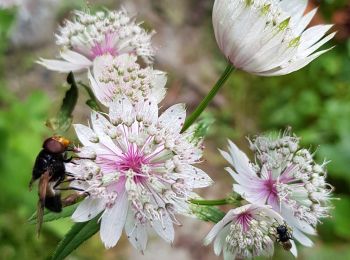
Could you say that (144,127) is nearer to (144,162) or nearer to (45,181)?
(144,162)

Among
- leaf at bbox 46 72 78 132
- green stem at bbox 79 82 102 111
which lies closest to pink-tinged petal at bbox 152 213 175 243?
green stem at bbox 79 82 102 111

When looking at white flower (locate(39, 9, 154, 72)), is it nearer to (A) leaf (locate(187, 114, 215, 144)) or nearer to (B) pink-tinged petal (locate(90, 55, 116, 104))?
(B) pink-tinged petal (locate(90, 55, 116, 104))

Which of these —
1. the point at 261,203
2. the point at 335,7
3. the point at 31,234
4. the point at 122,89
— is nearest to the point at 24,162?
the point at 31,234

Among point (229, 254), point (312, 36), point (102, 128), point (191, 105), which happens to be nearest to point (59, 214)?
point (102, 128)

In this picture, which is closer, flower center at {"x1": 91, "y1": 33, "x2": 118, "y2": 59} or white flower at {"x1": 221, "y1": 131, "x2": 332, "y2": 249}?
white flower at {"x1": 221, "y1": 131, "x2": 332, "y2": 249}

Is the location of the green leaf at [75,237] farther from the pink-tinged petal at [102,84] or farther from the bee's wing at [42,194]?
the pink-tinged petal at [102,84]

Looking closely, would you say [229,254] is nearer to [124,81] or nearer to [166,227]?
[166,227]

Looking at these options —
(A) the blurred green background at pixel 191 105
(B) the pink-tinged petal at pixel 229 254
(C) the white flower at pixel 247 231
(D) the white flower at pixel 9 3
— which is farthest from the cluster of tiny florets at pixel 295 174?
(D) the white flower at pixel 9 3
